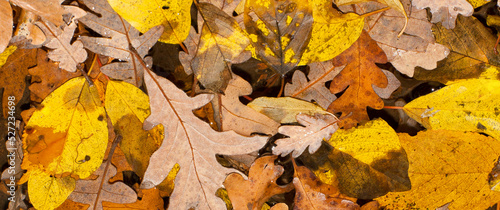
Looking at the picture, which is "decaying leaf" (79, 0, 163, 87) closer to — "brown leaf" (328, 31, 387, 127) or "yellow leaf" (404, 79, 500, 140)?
"brown leaf" (328, 31, 387, 127)

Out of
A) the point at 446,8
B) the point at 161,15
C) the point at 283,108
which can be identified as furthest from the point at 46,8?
the point at 446,8

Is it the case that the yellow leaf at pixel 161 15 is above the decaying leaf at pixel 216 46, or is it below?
above

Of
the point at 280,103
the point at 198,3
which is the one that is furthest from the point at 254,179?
the point at 198,3

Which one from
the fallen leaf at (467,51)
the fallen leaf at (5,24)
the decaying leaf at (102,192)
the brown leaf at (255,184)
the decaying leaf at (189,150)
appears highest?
the fallen leaf at (5,24)

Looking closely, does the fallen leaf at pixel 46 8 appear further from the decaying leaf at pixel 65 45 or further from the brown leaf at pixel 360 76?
the brown leaf at pixel 360 76

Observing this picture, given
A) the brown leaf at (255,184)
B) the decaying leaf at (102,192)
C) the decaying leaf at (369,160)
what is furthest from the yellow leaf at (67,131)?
the decaying leaf at (369,160)

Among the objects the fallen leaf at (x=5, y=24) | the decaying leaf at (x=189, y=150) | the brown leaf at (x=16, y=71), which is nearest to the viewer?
the fallen leaf at (x=5, y=24)

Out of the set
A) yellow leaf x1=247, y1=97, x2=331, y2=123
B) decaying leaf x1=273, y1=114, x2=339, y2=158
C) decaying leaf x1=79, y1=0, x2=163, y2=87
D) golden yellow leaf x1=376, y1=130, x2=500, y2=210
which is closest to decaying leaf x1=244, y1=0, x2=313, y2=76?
yellow leaf x1=247, y1=97, x2=331, y2=123
